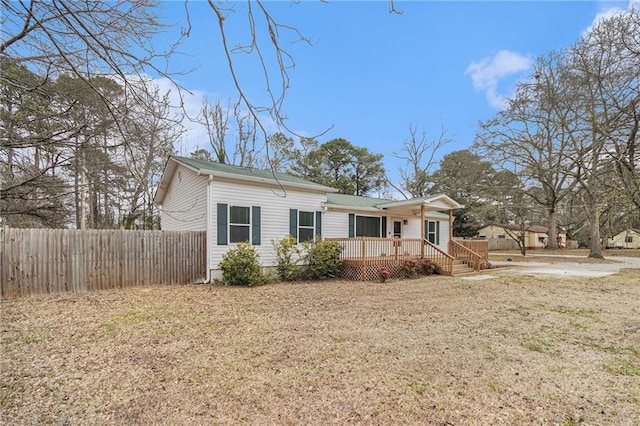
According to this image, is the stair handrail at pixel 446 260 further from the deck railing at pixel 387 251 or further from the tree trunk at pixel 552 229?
the tree trunk at pixel 552 229

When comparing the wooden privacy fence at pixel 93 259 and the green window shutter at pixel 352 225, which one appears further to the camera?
the green window shutter at pixel 352 225

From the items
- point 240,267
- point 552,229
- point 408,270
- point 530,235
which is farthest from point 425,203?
point 530,235

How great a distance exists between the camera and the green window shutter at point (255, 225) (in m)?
10.6

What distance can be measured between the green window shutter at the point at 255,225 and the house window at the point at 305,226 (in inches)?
67.3

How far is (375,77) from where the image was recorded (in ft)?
13.8

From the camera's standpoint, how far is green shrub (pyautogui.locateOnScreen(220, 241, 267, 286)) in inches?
376

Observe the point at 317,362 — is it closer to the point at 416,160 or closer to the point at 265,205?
the point at 265,205

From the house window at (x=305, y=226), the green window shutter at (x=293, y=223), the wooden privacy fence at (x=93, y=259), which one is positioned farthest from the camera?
the house window at (x=305, y=226)

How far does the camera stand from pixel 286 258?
1092 centimetres

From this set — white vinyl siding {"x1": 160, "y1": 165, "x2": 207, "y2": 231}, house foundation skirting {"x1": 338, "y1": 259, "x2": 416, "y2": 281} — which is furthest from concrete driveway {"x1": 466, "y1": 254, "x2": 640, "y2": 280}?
white vinyl siding {"x1": 160, "y1": 165, "x2": 207, "y2": 231}

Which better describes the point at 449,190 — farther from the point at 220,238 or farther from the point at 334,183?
the point at 220,238

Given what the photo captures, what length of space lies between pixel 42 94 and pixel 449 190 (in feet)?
104

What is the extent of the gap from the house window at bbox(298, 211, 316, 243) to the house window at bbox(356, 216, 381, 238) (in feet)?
8.23

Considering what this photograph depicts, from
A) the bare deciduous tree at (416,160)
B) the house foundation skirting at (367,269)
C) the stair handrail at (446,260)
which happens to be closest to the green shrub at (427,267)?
the stair handrail at (446,260)
